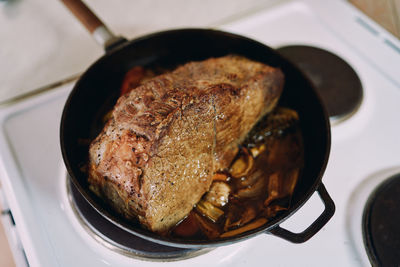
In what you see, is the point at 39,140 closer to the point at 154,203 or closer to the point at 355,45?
the point at 154,203

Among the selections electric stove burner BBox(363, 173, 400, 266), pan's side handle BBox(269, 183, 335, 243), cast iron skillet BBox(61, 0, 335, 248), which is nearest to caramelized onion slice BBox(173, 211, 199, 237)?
cast iron skillet BBox(61, 0, 335, 248)

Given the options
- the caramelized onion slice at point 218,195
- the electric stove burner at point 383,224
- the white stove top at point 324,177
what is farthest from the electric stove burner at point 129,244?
the electric stove burner at point 383,224

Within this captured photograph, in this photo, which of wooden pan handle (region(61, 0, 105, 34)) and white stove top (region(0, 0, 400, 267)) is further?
wooden pan handle (region(61, 0, 105, 34))

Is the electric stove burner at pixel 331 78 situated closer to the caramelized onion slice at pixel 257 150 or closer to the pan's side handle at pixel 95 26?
the caramelized onion slice at pixel 257 150

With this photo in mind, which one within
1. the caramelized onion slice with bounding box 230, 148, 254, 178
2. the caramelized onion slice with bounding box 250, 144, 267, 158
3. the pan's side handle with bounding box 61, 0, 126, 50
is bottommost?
the caramelized onion slice with bounding box 250, 144, 267, 158

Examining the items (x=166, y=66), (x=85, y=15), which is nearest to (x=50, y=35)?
(x=85, y=15)

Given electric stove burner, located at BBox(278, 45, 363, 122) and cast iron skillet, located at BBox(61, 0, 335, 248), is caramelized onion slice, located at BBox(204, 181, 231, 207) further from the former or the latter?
electric stove burner, located at BBox(278, 45, 363, 122)
